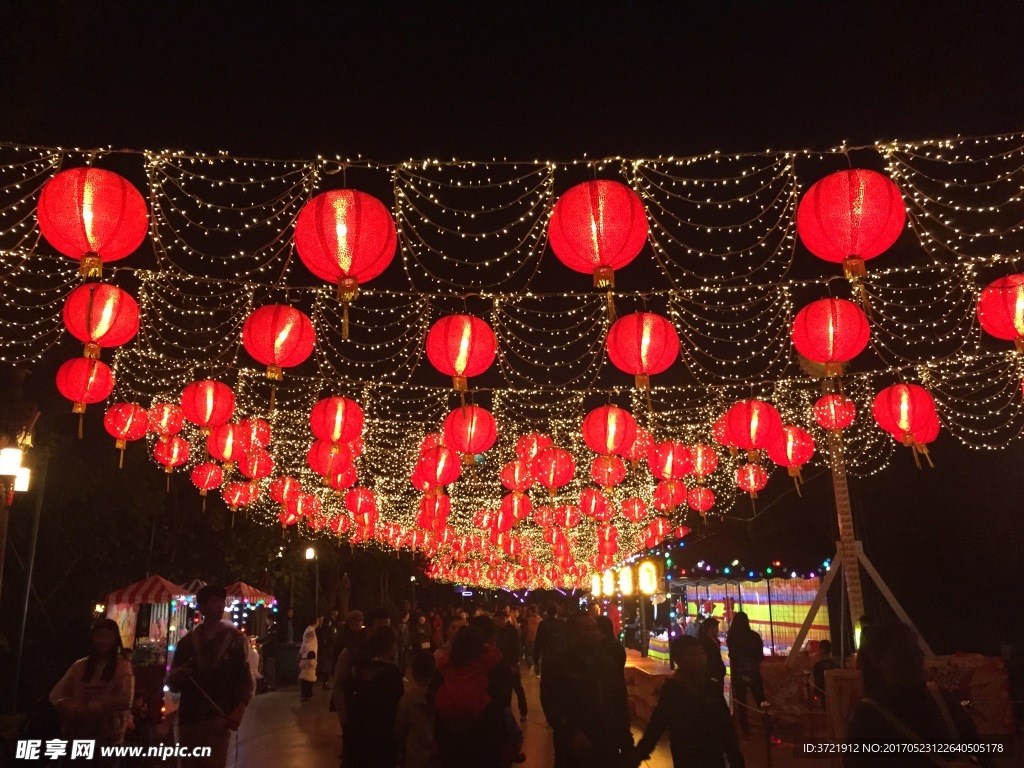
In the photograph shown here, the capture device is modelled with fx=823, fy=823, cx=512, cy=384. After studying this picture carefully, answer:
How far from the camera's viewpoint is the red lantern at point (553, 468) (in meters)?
12.2

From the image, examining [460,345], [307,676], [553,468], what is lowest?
[307,676]

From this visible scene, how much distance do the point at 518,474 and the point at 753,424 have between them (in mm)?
4741

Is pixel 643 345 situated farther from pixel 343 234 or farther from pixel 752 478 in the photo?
pixel 752 478

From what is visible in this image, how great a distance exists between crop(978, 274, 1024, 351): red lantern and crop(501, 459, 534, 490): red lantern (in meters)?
7.18

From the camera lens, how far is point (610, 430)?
9406 mm

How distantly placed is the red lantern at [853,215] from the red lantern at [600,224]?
3.65 feet

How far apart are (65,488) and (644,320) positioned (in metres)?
11.1

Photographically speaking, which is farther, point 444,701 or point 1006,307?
point 1006,307

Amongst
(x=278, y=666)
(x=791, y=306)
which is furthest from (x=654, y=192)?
(x=278, y=666)

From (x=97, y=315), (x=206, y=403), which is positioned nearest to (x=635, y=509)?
(x=206, y=403)

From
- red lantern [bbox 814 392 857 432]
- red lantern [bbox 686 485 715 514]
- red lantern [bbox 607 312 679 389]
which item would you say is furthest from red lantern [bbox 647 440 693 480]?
red lantern [bbox 607 312 679 389]

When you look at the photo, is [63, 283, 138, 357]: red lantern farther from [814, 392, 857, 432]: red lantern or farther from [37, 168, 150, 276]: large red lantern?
[814, 392, 857, 432]: red lantern

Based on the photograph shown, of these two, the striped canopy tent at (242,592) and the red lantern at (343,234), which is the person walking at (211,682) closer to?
the red lantern at (343,234)

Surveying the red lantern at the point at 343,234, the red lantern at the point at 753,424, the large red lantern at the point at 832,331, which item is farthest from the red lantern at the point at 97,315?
the red lantern at the point at 753,424
